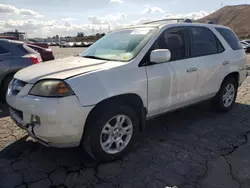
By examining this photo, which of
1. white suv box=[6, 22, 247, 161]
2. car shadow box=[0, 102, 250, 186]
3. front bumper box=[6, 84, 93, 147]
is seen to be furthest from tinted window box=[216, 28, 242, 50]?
front bumper box=[6, 84, 93, 147]

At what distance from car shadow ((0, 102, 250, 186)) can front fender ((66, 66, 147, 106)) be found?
29.7 inches

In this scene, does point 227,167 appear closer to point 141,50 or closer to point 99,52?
point 141,50

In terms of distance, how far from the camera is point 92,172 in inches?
117

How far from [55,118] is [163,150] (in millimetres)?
1614

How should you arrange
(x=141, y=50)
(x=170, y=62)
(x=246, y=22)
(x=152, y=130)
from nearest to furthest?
(x=141, y=50) < (x=170, y=62) < (x=152, y=130) < (x=246, y=22)

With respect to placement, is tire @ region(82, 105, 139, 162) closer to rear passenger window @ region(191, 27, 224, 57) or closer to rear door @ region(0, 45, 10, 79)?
rear passenger window @ region(191, 27, 224, 57)

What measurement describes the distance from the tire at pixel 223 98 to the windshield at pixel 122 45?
6.67 ft

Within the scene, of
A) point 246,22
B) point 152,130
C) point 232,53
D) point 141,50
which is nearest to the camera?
point 141,50

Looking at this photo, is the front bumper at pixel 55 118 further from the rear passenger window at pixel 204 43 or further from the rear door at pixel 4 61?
the rear door at pixel 4 61

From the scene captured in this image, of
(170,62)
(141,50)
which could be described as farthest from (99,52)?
(170,62)

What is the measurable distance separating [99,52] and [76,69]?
0.96m

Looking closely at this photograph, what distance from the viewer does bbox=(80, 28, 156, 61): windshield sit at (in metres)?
3.42

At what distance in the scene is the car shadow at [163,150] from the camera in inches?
121

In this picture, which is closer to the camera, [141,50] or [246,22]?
[141,50]
